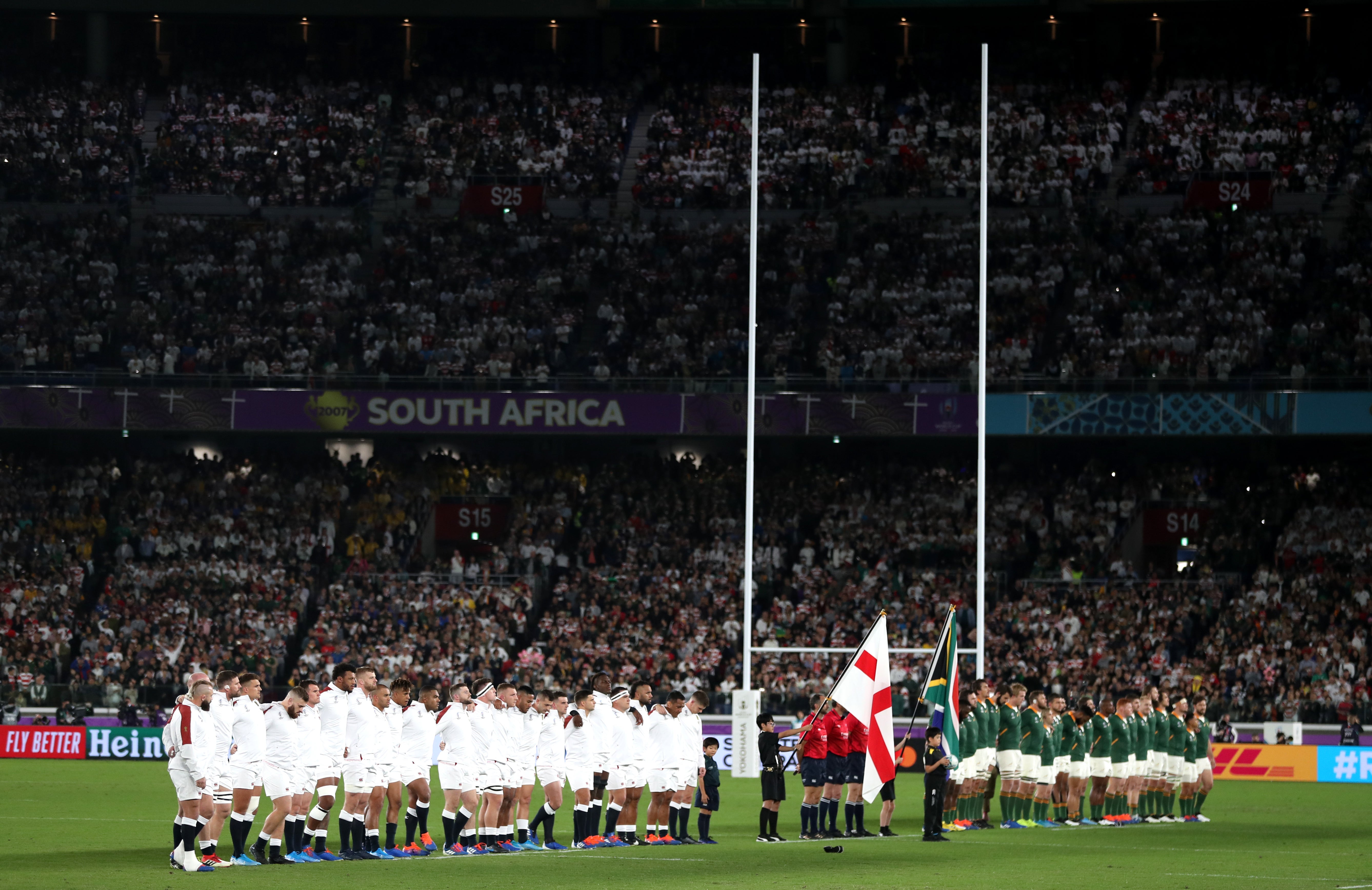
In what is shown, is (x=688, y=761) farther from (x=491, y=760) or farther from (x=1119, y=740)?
(x=1119, y=740)

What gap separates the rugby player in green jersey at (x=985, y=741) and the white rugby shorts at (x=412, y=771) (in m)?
7.68

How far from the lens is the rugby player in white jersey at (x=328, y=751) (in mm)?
18562

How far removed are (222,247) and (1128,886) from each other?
36098 millimetres

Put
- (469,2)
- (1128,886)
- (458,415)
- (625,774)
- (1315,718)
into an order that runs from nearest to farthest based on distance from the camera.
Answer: (1128,886), (625,774), (1315,718), (458,415), (469,2)

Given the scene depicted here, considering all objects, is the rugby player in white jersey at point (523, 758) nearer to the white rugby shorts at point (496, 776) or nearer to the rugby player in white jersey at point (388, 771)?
the white rugby shorts at point (496, 776)

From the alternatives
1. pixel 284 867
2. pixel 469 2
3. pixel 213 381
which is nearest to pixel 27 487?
pixel 213 381

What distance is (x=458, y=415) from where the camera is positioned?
43.6 meters

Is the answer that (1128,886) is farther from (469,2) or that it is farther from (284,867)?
(469,2)

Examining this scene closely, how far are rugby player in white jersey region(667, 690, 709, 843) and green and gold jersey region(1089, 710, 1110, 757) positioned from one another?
6.14 m

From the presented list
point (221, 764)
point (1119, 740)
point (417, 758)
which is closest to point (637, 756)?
point (417, 758)

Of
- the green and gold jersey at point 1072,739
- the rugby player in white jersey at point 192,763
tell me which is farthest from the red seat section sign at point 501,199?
the rugby player in white jersey at point 192,763

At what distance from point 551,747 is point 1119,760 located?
8.87 metres

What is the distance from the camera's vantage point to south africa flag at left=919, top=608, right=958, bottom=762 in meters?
22.7

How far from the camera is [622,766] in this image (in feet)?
68.0
